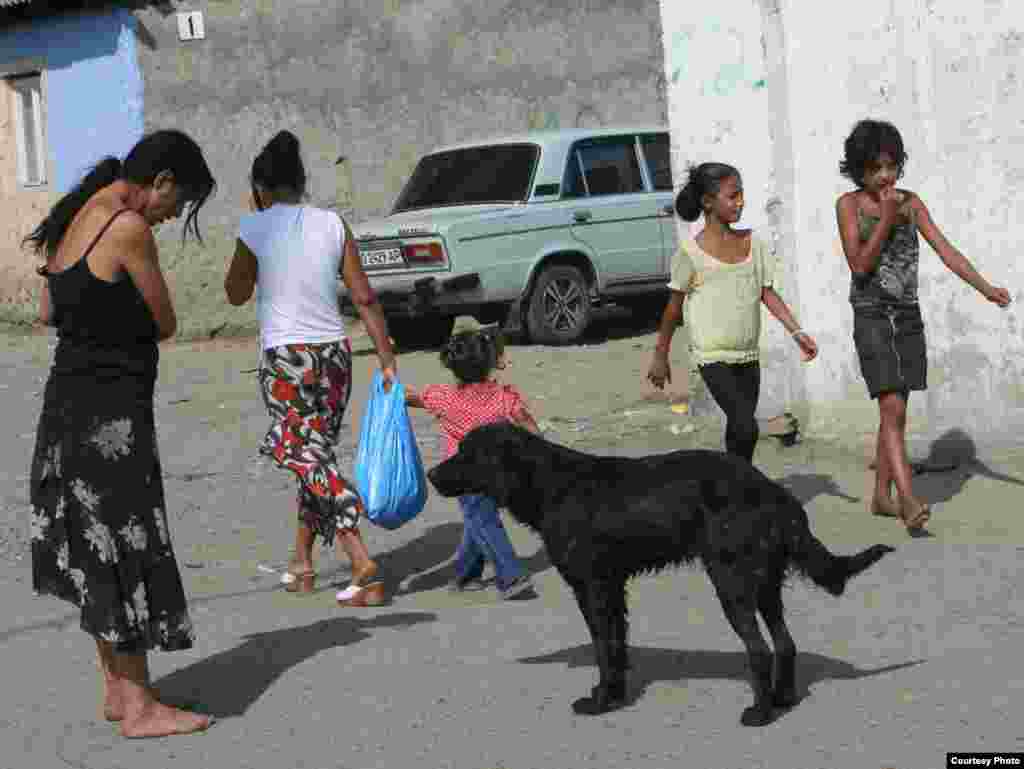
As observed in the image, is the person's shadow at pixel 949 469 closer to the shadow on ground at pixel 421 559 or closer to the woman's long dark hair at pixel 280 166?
the shadow on ground at pixel 421 559

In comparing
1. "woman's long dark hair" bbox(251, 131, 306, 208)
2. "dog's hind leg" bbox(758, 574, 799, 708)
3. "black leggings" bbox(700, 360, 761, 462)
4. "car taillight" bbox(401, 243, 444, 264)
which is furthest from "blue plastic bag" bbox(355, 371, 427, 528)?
"car taillight" bbox(401, 243, 444, 264)

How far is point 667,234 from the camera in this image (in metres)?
17.2

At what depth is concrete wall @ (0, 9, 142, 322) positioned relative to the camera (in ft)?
67.8

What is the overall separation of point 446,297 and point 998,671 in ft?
33.3

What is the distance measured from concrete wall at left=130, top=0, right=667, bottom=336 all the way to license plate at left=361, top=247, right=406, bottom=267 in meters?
4.69

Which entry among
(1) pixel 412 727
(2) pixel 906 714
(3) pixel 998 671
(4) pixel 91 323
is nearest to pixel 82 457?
(4) pixel 91 323

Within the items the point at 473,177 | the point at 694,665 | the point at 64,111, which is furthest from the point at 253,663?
the point at 64,111

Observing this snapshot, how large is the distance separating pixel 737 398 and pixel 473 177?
897 centimetres

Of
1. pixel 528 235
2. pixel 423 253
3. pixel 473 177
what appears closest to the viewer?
pixel 423 253

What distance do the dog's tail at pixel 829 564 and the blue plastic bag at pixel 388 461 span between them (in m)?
2.31

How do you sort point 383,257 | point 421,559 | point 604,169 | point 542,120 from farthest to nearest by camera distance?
point 542,120 < point 604,169 < point 383,257 < point 421,559

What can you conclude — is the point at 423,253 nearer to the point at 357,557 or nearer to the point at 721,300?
the point at 721,300

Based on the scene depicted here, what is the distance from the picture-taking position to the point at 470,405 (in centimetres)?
749

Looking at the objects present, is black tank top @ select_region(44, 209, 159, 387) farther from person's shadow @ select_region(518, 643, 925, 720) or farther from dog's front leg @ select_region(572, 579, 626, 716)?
person's shadow @ select_region(518, 643, 925, 720)
